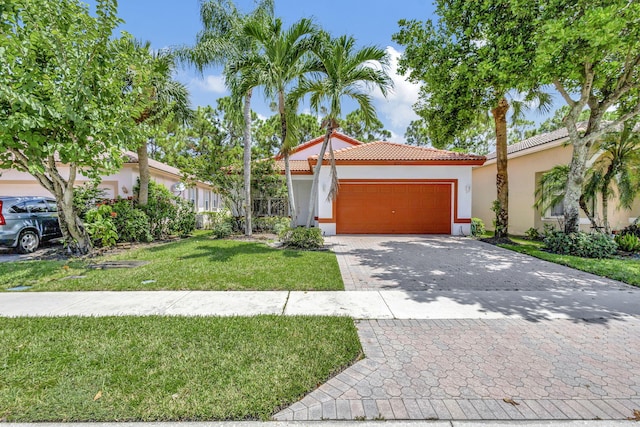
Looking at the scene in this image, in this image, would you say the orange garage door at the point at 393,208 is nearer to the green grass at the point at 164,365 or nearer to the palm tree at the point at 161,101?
the palm tree at the point at 161,101

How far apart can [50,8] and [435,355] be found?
10.6 meters

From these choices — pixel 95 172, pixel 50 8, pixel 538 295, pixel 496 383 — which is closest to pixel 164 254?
pixel 95 172

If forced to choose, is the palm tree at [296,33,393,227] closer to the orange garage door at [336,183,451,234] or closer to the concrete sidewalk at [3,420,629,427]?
the orange garage door at [336,183,451,234]

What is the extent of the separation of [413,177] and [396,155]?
4.45ft

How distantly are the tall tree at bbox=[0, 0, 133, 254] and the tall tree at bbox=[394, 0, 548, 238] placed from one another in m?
9.21

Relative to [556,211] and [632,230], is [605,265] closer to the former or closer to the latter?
[632,230]

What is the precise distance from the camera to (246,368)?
9.61 feet

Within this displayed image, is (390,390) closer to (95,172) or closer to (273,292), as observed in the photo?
(273,292)

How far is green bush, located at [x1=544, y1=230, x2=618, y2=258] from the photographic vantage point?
28.9 feet

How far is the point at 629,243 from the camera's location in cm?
938

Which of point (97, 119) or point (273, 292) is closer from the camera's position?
point (273, 292)

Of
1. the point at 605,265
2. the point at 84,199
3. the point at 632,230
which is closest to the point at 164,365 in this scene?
the point at 84,199

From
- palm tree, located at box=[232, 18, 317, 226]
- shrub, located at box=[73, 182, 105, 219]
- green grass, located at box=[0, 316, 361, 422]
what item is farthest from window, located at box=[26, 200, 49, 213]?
palm tree, located at box=[232, 18, 317, 226]

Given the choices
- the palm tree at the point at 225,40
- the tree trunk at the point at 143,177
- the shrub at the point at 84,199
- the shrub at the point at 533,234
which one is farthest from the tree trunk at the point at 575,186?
the shrub at the point at 84,199
